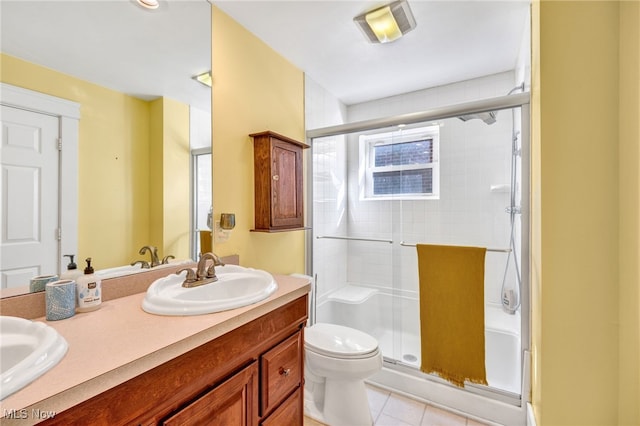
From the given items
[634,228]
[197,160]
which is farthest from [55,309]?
[634,228]

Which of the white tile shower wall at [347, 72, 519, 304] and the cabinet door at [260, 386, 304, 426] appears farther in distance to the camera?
the white tile shower wall at [347, 72, 519, 304]

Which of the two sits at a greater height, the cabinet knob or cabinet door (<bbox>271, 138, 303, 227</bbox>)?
cabinet door (<bbox>271, 138, 303, 227</bbox>)

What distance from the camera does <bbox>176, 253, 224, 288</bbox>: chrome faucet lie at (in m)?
1.19

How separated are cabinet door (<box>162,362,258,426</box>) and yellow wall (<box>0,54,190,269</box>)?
2.23 ft

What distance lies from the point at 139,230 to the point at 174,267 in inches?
9.7

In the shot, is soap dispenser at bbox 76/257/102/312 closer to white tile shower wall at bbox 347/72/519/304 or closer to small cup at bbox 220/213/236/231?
small cup at bbox 220/213/236/231

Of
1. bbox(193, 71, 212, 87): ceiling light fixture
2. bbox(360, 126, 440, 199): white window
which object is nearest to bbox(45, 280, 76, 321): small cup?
bbox(193, 71, 212, 87): ceiling light fixture

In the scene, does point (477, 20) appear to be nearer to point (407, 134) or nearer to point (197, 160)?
point (407, 134)

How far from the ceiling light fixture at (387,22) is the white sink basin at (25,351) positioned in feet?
6.34

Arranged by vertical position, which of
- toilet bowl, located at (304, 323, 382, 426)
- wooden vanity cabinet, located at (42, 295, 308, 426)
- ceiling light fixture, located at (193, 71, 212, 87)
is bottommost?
toilet bowl, located at (304, 323, 382, 426)

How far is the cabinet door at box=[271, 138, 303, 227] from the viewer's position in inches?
70.0

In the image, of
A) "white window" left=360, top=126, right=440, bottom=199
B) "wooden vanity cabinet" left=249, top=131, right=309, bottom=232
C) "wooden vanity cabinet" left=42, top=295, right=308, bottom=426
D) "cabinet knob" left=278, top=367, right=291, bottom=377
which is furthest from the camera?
"white window" left=360, top=126, right=440, bottom=199

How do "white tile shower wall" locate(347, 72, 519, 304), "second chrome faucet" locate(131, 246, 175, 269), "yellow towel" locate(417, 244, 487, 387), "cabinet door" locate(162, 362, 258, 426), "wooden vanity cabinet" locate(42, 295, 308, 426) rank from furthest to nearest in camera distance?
1. "white tile shower wall" locate(347, 72, 519, 304)
2. "yellow towel" locate(417, 244, 487, 387)
3. "second chrome faucet" locate(131, 246, 175, 269)
4. "cabinet door" locate(162, 362, 258, 426)
5. "wooden vanity cabinet" locate(42, 295, 308, 426)

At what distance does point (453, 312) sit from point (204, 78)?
6.37 ft
